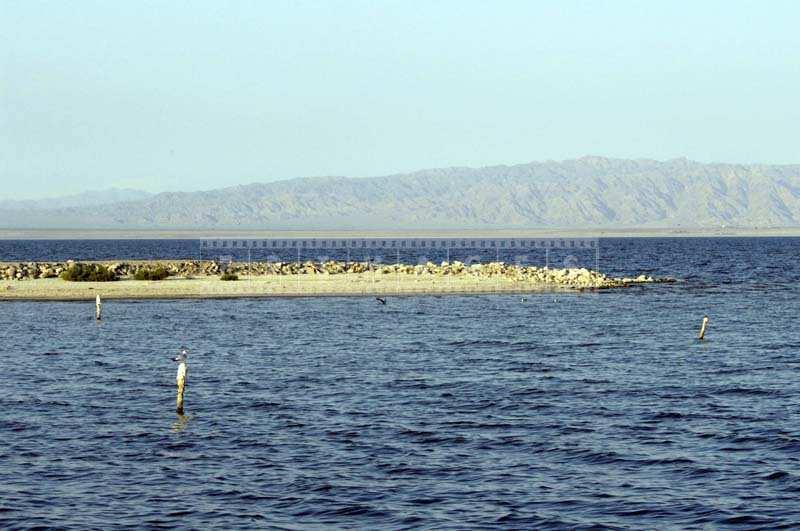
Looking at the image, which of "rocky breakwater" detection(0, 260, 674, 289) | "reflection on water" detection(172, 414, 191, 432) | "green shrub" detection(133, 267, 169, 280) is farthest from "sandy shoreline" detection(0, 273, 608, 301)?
"reflection on water" detection(172, 414, 191, 432)

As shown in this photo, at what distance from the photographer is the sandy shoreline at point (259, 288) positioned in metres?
66.6

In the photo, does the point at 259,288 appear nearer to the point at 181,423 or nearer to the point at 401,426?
the point at 181,423

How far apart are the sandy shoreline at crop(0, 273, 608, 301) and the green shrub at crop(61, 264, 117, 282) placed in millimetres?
766

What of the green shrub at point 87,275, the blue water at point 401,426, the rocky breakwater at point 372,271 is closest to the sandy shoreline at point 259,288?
the green shrub at point 87,275

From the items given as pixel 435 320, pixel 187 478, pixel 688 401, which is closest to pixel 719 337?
pixel 435 320

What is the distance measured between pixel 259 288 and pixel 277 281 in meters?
4.01

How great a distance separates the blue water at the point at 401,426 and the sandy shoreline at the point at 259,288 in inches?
585

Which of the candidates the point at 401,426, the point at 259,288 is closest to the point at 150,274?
the point at 259,288

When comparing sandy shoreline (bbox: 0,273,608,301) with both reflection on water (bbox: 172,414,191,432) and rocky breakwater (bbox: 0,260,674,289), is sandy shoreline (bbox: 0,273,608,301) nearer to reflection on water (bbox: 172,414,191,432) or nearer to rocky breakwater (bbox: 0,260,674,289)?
rocky breakwater (bbox: 0,260,674,289)

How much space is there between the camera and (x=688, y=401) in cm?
3092

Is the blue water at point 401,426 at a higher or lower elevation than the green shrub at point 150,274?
lower

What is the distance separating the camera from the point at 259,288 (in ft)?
231

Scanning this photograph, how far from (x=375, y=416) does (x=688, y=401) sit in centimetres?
876

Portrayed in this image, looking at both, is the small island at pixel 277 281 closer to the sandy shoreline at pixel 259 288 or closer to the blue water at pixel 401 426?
the sandy shoreline at pixel 259 288
